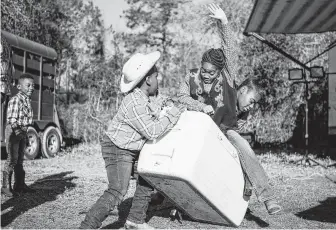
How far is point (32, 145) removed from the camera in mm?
10227

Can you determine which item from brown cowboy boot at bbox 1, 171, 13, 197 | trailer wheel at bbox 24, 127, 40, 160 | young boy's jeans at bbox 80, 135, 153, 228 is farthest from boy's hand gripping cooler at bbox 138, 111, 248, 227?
trailer wheel at bbox 24, 127, 40, 160

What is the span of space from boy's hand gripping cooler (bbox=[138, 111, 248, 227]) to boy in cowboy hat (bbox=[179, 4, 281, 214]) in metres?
0.24

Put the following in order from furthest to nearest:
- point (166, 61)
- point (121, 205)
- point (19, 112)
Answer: point (166, 61), point (19, 112), point (121, 205)

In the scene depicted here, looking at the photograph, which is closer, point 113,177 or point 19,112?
point 113,177

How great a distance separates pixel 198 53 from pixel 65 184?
447 inches

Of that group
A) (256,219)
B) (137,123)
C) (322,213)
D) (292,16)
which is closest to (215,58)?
(137,123)

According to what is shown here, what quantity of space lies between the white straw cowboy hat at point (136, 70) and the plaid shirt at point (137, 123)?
0.07 meters

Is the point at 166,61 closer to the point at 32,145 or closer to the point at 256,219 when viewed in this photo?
the point at 32,145

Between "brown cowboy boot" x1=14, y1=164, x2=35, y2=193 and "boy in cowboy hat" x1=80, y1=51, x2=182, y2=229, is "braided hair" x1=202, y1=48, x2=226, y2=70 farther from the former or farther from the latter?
"brown cowboy boot" x1=14, y1=164, x2=35, y2=193

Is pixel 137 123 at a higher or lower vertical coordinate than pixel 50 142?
higher

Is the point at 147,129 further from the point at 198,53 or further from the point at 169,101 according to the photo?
the point at 198,53

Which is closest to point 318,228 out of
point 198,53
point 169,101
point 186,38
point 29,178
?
point 169,101

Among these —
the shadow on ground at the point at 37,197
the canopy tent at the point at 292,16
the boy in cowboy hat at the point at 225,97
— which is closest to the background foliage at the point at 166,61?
the canopy tent at the point at 292,16

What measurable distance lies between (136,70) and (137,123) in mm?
457
